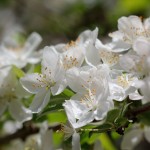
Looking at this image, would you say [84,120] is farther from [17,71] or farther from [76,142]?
[17,71]

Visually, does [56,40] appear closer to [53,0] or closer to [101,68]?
[53,0]

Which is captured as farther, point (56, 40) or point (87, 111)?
point (56, 40)

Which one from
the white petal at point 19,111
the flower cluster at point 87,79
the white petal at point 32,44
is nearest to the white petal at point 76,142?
the flower cluster at point 87,79

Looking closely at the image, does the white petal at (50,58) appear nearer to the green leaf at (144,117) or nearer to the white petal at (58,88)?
Answer: the white petal at (58,88)

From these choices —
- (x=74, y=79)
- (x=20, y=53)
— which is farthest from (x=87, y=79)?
(x=20, y=53)

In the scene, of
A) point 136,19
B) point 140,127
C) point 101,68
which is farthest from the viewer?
point 140,127

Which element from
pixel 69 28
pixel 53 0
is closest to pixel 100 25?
pixel 69 28
